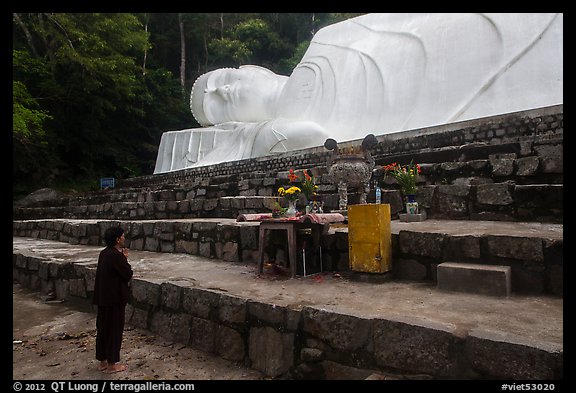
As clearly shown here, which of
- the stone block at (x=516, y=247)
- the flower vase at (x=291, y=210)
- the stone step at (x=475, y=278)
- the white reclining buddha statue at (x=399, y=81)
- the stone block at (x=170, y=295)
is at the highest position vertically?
the white reclining buddha statue at (x=399, y=81)

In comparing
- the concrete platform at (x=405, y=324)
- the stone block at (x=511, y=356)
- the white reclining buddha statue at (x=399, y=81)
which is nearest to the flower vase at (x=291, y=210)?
the concrete platform at (x=405, y=324)

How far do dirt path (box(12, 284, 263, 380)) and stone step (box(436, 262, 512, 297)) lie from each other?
138cm

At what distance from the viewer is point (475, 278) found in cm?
256

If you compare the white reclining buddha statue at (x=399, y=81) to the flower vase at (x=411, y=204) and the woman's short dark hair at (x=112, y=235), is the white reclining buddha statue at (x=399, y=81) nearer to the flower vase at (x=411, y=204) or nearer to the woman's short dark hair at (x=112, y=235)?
the flower vase at (x=411, y=204)

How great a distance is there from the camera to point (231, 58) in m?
19.8

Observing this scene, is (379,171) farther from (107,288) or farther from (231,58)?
(231,58)

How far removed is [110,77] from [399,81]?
11492 millimetres

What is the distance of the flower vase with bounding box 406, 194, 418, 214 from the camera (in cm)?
429

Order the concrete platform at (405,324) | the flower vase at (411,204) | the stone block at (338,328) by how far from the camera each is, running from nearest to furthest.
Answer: the concrete platform at (405,324) → the stone block at (338,328) → the flower vase at (411,204)

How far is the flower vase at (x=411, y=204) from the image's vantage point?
4292mm

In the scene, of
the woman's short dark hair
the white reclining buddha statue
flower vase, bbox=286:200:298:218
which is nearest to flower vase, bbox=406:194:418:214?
flower vase, bbox=286:200:298:218

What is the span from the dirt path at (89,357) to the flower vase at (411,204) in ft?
8.32

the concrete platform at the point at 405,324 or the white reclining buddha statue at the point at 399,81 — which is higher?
the white reclining buddha statue at the point at 399,81

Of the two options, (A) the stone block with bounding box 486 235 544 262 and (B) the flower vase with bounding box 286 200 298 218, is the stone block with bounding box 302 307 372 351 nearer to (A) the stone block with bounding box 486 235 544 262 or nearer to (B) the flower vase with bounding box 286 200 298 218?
(A) the stone block with bounding box 486 235 544 262
